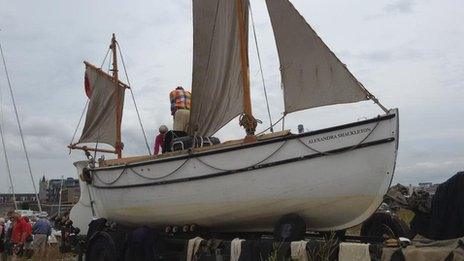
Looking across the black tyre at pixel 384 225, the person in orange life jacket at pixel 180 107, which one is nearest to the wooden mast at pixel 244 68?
the person in orange life jacket at pixel 180 107

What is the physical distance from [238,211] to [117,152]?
7.13 metres

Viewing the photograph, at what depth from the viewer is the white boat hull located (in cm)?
722

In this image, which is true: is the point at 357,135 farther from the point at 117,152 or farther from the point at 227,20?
the point at 117,152

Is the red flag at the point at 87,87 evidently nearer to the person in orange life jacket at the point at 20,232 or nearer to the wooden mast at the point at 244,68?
the person in orange life jacket at the point at 20,232

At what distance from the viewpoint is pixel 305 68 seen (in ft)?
26.7

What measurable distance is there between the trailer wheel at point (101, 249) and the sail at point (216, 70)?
244cm

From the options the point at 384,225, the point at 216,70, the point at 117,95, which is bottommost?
the point at 384,225

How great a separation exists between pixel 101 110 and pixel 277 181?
27.9ft

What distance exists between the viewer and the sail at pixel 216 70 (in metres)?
9.45

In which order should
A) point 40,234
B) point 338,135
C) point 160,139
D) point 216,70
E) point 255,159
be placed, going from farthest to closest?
point 40,234 < point 160,139 < point 216,70 < point 255,159 < point 338,135

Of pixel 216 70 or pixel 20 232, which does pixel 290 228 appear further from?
pixel 20 232

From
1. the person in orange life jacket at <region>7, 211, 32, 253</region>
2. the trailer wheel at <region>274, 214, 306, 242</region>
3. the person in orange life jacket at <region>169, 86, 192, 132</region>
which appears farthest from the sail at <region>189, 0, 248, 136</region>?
the person in orange life jacket at <region>7, 211, 32, 253</region>

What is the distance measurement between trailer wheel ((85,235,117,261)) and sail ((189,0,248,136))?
244 cm

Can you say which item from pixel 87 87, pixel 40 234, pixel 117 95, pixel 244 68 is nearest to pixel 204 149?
pixel 244 68
